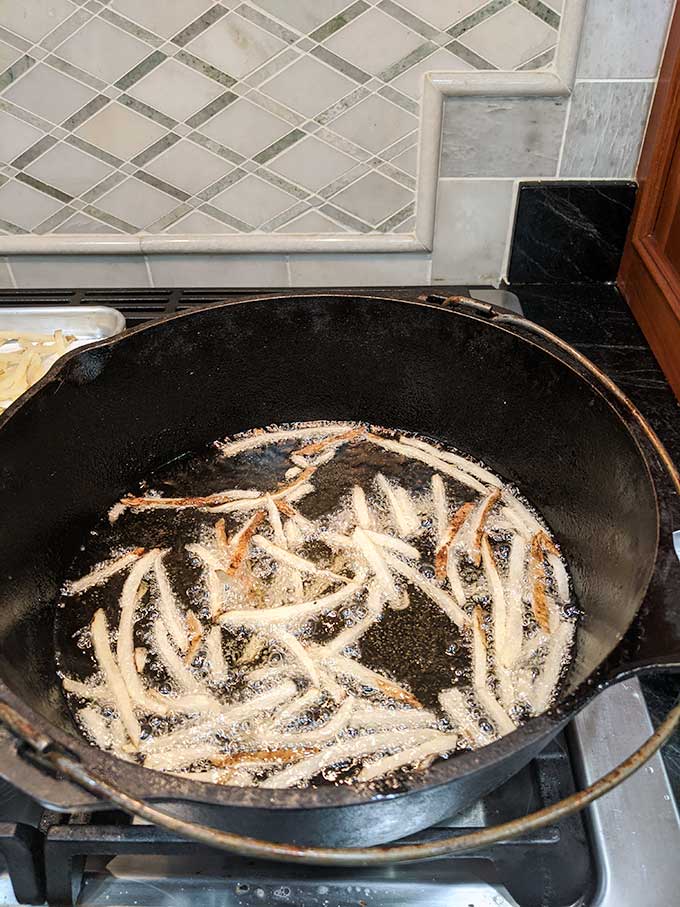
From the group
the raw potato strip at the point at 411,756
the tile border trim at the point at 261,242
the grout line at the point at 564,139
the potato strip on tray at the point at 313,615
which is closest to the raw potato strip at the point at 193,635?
the potato strip on tray at the point at 313,615

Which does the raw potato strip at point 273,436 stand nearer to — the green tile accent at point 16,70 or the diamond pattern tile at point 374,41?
the diamond pattern tile at point 374,41

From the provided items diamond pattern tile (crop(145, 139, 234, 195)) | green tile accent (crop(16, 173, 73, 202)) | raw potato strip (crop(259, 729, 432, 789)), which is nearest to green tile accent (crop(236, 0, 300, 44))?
diamond pattern tile (crop(145, 139, 234, 195))

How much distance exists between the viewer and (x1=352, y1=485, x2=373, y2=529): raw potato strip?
0.96 meters

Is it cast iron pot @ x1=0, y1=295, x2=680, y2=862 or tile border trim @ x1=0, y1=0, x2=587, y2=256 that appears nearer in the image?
cast iron pot @ x1=0, y1=295, x2=680, y2=862

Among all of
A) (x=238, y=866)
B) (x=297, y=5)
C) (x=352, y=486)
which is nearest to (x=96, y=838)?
(x=238, y=866)

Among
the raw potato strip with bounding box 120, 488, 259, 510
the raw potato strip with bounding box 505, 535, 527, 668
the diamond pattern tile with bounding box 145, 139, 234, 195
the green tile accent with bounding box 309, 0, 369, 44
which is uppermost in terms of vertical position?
the green tile accent with bounding box 309, 0, 369, 44

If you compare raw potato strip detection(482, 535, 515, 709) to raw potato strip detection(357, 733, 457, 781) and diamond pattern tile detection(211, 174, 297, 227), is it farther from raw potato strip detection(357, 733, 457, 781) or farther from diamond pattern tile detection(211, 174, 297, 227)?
diamond pattern tile detection(211, 174, 297, 227)

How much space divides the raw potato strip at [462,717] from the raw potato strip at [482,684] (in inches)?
0.6

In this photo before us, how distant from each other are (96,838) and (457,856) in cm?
33

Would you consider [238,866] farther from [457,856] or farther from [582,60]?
[582,60]

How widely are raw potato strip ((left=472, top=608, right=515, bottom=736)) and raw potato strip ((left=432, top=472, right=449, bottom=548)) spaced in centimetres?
13

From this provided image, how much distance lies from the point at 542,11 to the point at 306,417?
28.9 inches

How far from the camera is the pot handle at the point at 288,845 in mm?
452

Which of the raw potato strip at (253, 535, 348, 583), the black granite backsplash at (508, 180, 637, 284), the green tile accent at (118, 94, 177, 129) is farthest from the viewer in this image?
the black granite backsplash at (508, 180, 637, 284)
